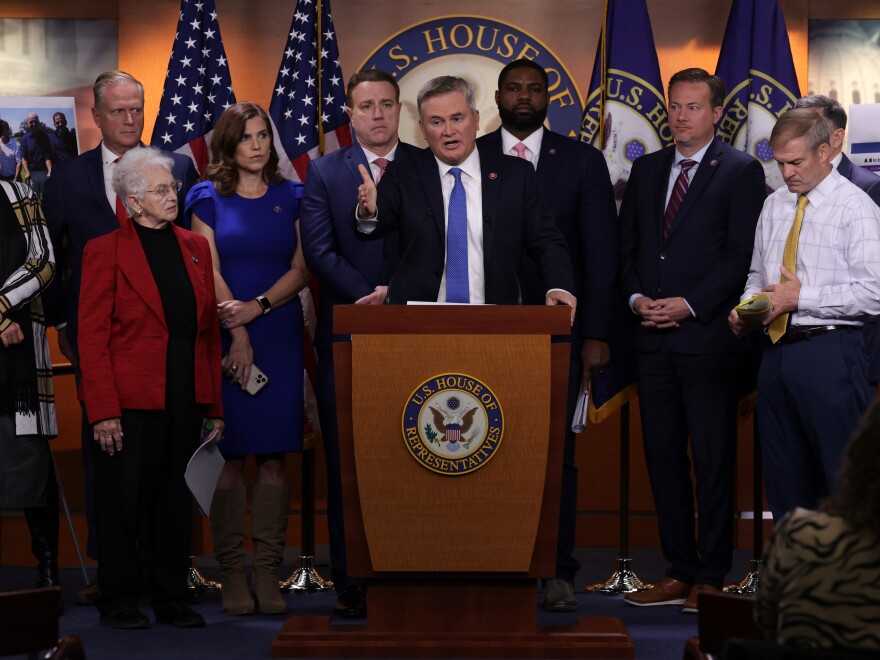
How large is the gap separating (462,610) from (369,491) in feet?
1.70

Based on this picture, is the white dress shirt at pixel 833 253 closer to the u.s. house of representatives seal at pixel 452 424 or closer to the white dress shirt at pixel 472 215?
the white dress shirt at pixel 472 215

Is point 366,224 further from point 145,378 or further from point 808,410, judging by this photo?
point 808,410

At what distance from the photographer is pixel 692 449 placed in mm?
5098

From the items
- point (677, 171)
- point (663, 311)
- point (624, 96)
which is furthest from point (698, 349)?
point (624, 96)

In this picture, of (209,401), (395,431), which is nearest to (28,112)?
(209,401)

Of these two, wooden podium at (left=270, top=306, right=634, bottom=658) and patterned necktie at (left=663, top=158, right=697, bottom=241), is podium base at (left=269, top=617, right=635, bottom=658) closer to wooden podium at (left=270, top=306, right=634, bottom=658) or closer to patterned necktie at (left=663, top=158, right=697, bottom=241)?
wooden podium at (left=270, top=306, right=634, bottom=658)

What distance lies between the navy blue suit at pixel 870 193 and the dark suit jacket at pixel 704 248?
481 millimetres

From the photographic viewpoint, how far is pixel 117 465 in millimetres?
4508

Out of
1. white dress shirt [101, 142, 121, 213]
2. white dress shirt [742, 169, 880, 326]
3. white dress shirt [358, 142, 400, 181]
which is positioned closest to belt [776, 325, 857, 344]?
white dress shirt [742, 169, 880, 326]

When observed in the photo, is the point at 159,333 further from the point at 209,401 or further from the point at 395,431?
the point at 395,431

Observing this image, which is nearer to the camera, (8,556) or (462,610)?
(462,610)

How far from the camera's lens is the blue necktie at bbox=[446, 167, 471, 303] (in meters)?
4.23

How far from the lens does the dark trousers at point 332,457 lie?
4.93 meters

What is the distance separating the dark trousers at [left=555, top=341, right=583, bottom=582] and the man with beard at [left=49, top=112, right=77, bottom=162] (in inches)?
118
